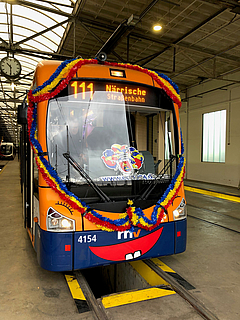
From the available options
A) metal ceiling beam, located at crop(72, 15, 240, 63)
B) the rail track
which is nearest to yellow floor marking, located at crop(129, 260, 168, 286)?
the rail track

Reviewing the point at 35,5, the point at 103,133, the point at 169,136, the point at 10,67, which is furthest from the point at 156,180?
the point at 10,67

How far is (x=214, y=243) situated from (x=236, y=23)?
6.98 m

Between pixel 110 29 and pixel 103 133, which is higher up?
pixel 110 29

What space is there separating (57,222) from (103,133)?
125 cm

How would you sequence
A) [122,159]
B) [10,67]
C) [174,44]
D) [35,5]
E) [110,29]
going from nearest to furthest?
[122,159], [35,5], [110,29], [174,44], [10,67]

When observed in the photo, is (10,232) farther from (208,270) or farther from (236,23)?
(236,23)

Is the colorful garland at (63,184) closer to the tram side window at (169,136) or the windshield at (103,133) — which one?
the windshield at (103,133)

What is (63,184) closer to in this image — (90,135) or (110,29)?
(90,135)

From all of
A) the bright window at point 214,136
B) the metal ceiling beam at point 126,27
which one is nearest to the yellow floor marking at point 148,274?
the metal ceiling beam at point 126,27

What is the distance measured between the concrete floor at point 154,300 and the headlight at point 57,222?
84 centimetres

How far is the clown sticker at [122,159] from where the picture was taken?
350cm

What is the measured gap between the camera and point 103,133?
351 centimetres

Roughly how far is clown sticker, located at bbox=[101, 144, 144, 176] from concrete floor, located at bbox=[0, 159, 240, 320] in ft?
5.32

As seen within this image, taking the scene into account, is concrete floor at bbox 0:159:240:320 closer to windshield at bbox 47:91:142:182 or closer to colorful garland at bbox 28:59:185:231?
colorful garland at bbox 28:59:185:231
